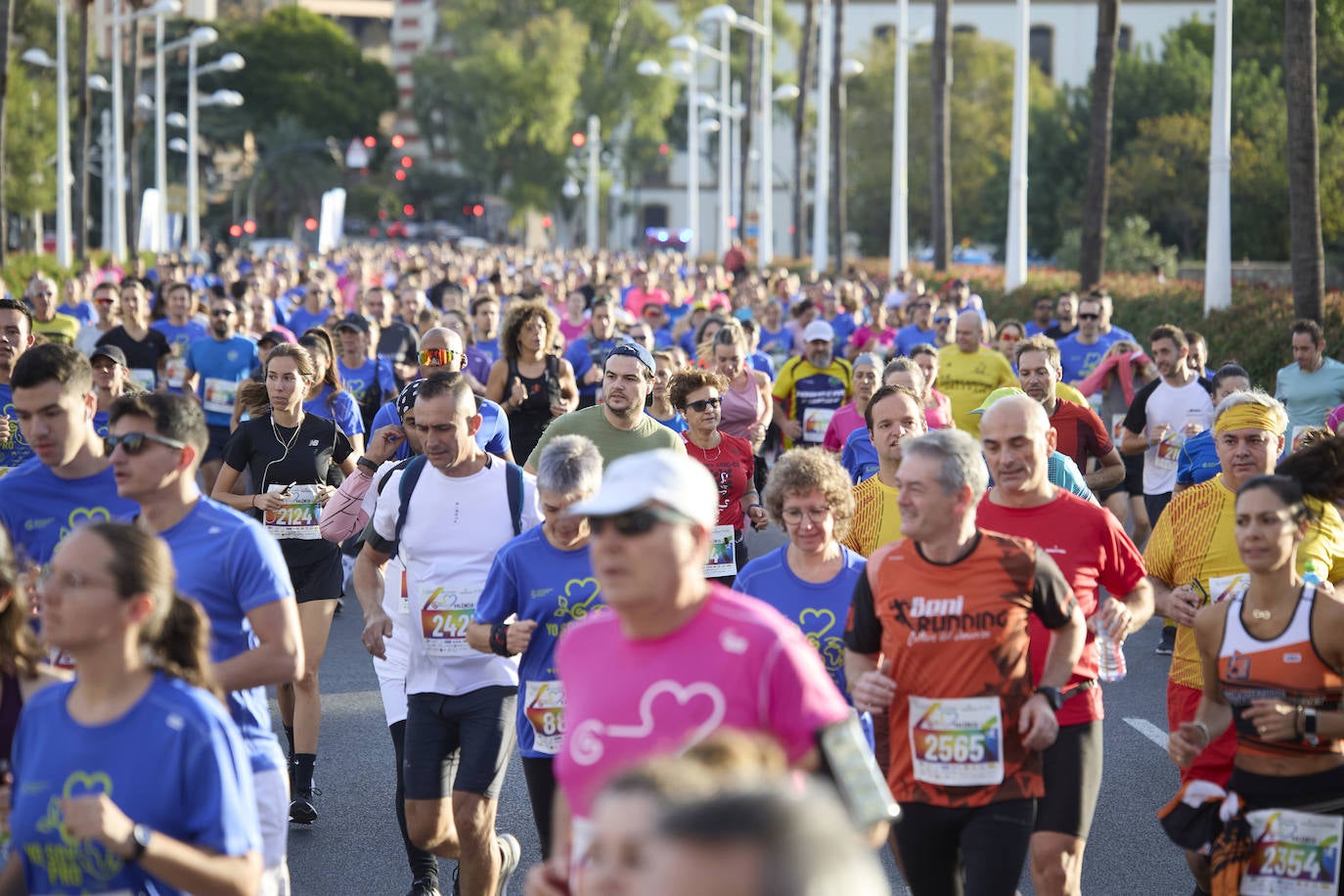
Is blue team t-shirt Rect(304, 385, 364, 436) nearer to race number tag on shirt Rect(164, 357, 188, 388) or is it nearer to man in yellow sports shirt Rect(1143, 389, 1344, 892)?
man in yellow sports shirt Rect(1143, 389, 1344, 892)

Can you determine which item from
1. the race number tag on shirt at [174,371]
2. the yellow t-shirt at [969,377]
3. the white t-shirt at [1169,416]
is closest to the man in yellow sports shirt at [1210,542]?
the white t-shirt at [1169,416]

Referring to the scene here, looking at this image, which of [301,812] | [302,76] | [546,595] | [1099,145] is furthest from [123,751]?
[302,76]

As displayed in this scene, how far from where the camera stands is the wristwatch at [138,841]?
12.3 feet

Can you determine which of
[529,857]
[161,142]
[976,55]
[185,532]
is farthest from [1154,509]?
[976,55]

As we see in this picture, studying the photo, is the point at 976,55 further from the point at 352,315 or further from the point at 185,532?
the point at 185,532

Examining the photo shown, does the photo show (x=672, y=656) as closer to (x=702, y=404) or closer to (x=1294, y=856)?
(x=1294, y=856)

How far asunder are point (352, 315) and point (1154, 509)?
5.46 metres

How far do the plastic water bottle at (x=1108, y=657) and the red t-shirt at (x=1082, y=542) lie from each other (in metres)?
0.05

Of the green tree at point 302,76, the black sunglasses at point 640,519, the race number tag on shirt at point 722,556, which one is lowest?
the race number tag on shirt at point 722,556

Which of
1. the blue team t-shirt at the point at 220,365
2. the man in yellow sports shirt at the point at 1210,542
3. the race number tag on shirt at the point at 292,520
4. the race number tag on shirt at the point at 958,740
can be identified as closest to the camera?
the race number tag on shirt at the point at 958,740

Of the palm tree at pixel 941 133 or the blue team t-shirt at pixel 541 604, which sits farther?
the palm tree at pixel 941 133

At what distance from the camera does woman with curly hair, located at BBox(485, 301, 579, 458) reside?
11727 millimetres

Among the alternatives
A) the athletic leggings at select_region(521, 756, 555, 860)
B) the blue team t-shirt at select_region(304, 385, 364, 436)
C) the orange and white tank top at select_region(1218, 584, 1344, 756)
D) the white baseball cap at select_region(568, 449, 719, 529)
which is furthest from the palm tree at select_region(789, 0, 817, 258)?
the white baseball cap at select_region(568, 449, 719, 529)

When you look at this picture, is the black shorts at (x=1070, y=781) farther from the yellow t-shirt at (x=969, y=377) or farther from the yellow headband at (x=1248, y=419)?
the yellow t-shirt at (x=969, y=377)
